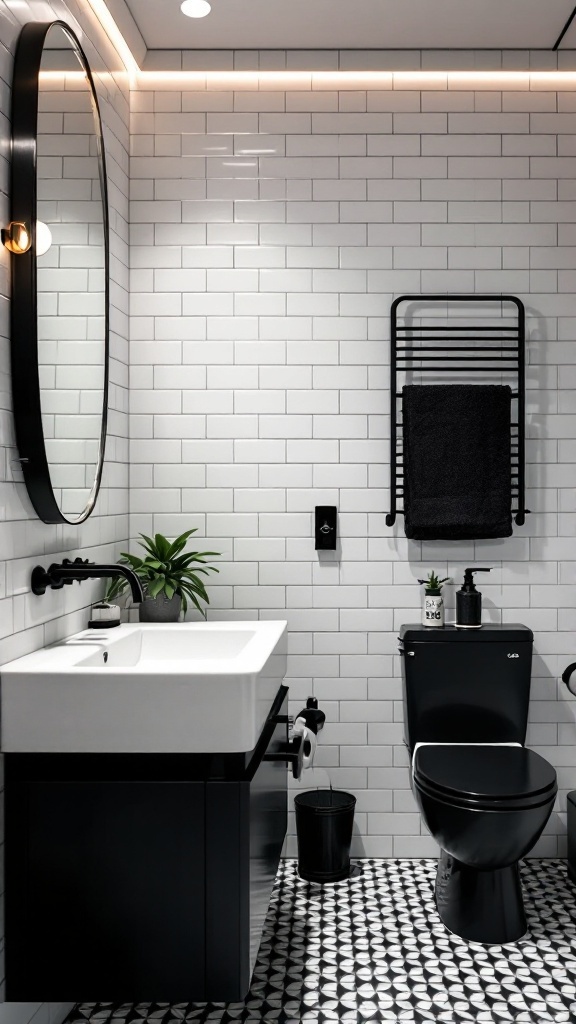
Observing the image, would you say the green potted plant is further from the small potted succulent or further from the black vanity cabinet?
the black vanity cabinet

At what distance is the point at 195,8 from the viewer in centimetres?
265

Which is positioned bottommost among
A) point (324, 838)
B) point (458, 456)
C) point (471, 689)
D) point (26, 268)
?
point (324, 838)

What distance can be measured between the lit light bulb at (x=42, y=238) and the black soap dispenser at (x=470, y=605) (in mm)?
1695

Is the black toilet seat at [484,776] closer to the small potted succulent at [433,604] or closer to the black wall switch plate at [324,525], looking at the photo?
the small potted succulent at [433,604]

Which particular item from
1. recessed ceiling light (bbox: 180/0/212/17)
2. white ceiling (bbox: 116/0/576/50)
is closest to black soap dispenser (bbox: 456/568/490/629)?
white ceiling (bbox: 116/0/576/50)

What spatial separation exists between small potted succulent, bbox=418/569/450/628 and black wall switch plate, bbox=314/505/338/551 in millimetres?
352

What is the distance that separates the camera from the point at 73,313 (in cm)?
216

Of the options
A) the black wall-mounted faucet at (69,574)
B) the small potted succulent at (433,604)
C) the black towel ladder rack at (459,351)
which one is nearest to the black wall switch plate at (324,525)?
the black towel ladder rack at (459,351)

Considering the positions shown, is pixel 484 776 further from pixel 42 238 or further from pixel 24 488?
pixel 42 238

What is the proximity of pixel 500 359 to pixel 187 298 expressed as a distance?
1.15 metres

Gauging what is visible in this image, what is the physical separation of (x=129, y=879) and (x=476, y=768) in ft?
3.72

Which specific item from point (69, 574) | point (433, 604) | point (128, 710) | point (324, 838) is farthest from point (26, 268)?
point (324, 838)

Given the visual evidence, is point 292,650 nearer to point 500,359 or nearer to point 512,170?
point 500,359

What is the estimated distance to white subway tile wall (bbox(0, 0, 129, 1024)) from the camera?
179 centimetres
